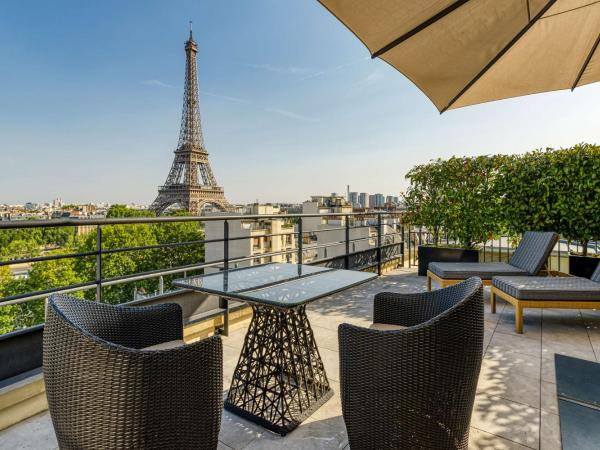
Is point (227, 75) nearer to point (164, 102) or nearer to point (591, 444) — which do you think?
point (164, 102)

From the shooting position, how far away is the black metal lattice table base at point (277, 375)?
1.72 metres

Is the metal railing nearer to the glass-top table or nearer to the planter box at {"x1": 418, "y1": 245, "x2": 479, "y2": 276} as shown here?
the glass-top table

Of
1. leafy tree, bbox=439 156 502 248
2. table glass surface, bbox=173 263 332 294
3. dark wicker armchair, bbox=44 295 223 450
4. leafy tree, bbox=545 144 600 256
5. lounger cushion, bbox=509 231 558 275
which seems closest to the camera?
dark wicker armchair, bbox=44 295 223 450

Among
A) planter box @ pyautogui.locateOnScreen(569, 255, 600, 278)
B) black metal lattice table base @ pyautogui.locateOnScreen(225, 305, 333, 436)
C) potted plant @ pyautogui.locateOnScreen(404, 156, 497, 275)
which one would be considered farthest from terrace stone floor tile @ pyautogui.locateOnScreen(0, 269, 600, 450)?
potted plant @ pyautogui.locateOnScreen(404, 156, 497, 275)

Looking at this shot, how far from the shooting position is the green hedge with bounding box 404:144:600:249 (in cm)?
409

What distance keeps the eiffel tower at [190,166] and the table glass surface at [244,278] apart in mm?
25262

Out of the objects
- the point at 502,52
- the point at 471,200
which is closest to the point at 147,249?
the point at 502,52

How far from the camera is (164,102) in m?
25.0

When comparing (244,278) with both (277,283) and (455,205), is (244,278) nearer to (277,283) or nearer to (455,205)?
(277,283)

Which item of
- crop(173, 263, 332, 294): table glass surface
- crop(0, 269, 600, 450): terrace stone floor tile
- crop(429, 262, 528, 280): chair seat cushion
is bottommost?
crop(0, 269, 600, 450): terrace stone floor tile

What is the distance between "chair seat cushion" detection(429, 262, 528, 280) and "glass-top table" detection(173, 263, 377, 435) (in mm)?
1931

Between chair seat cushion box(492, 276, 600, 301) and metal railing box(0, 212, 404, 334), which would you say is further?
chair seat cushion box(492, 276, 600, 301)

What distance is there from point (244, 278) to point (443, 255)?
3877 mm

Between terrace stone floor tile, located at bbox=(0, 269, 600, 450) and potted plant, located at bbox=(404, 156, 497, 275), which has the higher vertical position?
potted plant, located at bbox=(404, 156, 497, 275)
